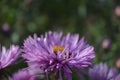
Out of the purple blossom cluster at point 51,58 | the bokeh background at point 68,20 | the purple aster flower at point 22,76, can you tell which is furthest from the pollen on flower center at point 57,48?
the bokeh background at point 68,20

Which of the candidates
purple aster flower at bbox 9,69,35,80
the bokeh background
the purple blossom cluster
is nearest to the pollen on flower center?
the purple blossom cluster

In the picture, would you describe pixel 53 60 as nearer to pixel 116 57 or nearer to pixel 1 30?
pixel 116 57

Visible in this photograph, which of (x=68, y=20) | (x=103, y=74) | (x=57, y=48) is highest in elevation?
(x=68, y=20)

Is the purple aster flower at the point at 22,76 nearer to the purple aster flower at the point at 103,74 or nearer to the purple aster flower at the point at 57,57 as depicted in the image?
the purple aster flower at the point at 57,57

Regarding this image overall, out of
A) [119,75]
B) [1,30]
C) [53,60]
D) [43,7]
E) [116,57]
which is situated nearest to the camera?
[53,60]

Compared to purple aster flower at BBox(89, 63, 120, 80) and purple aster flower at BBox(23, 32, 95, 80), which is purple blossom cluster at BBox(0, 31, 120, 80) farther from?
purple aster flower at BBox(89, 63, 120, 80)

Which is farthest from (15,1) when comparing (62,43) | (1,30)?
(62,43)

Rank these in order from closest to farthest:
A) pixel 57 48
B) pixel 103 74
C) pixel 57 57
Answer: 1. pixel 57 57
2. pixel 57 48
3. pixel 103 74

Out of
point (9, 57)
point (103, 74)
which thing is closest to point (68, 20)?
point (103, 74)

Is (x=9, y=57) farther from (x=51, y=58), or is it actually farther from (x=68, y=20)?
(x=68, y=20)

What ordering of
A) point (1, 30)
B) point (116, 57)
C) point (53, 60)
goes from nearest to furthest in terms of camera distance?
point (53, 60) → point (116, 57) → point (1, 30)
